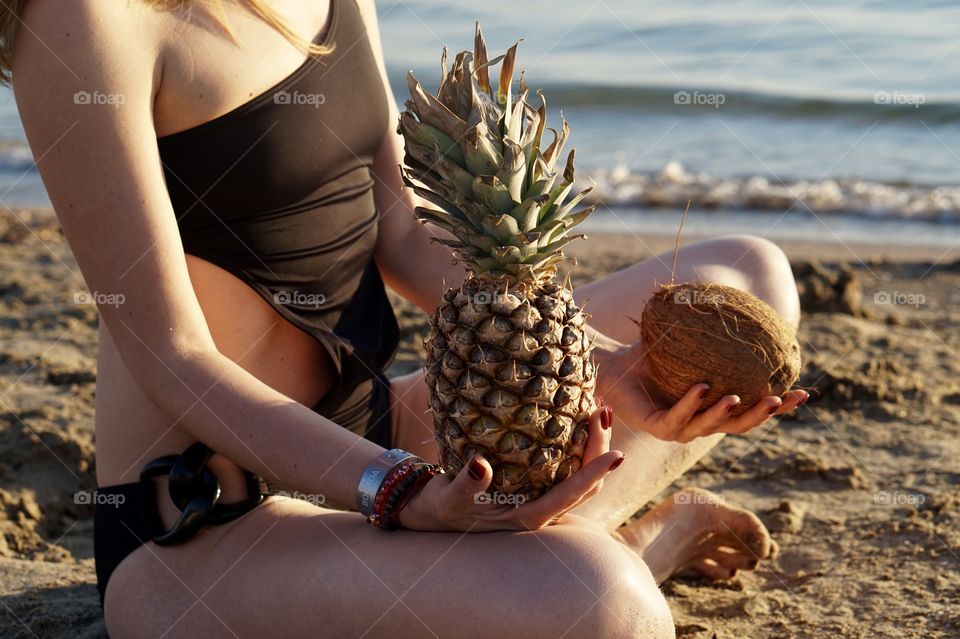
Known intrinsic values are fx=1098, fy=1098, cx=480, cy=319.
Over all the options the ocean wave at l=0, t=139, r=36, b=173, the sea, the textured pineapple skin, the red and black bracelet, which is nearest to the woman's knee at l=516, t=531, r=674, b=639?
the textured pineapple skin

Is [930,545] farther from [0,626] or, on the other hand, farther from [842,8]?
[842,8]

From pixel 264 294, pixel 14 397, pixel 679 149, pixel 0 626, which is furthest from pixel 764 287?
pixel 679 149

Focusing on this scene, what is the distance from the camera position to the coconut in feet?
8.96

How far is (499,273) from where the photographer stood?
7.60 feet

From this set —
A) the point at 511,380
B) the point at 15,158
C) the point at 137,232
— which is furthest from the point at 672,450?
the point at 15,158

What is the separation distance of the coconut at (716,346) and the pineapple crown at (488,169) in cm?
58

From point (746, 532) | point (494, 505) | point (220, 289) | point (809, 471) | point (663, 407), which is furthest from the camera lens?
point (809, 471)

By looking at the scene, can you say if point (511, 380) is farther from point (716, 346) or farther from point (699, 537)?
point (699, 537)

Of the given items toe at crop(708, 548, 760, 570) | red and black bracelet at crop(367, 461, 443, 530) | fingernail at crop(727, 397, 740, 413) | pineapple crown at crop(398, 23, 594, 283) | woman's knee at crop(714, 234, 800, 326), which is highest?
pineapple crown at crop(398, 23, 594, 283)

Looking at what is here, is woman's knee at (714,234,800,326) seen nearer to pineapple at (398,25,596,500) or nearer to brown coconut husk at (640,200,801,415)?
brown coconut husk at (640,200,801,415)

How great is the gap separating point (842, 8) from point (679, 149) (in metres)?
4.56

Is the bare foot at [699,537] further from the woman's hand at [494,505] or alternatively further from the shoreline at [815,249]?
the shoreline at [815,249]

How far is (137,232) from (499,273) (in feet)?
2.63

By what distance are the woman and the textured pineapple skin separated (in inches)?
3.4
